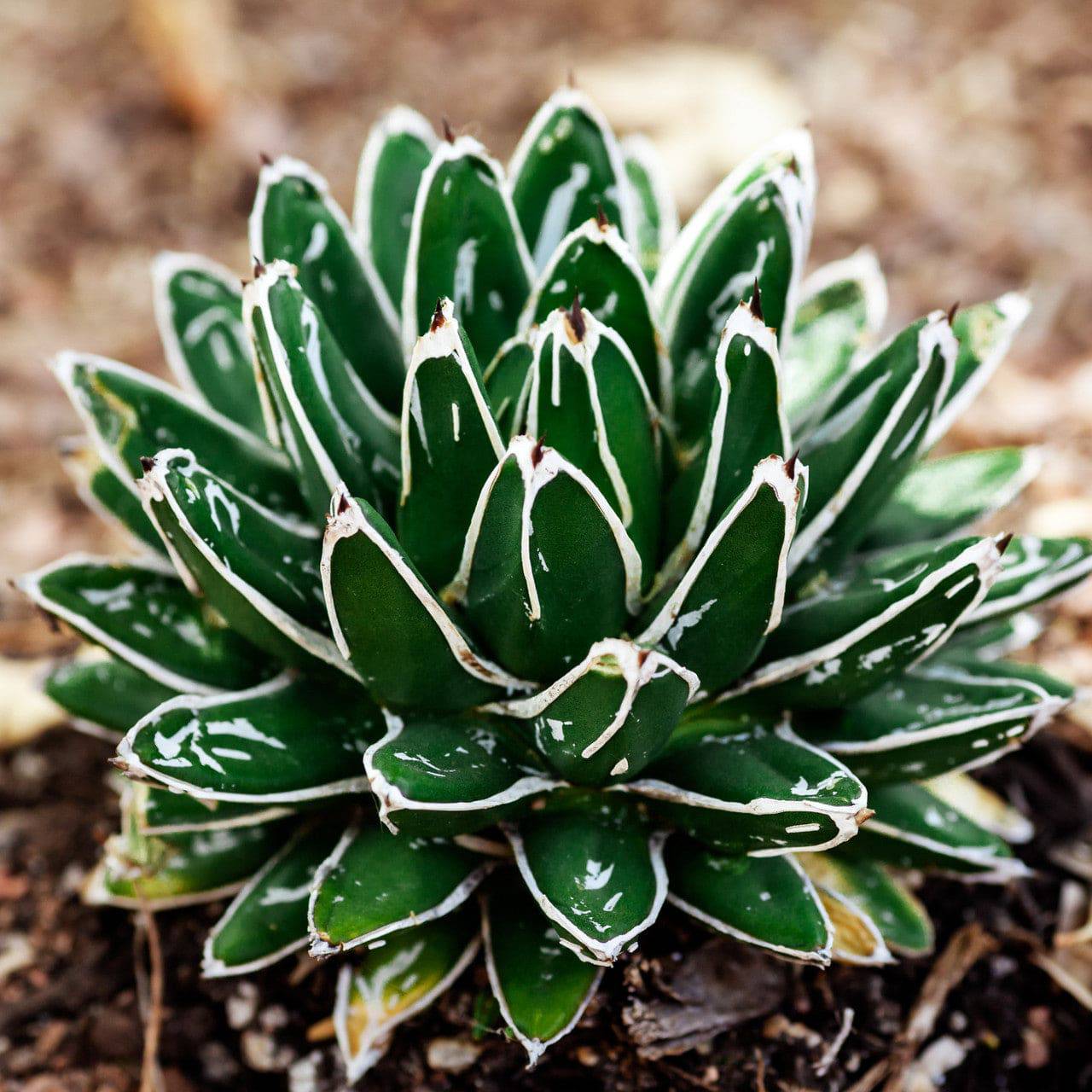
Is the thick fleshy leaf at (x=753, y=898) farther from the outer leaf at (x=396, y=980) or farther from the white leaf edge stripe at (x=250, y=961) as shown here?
the white leaf edge stripe at (x=250, y=961)

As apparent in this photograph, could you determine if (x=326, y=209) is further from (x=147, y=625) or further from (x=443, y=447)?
(x=147, y=625)

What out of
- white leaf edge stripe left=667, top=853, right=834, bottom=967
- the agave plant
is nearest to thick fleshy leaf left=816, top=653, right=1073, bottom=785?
the agave plant

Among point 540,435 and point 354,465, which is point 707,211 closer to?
point 540,435

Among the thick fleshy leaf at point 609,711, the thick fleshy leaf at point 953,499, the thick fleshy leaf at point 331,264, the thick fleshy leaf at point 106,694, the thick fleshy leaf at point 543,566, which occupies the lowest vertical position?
the thick fleshy leaf at point 106,694

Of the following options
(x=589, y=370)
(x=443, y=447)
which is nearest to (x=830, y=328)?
(x=589, y=370)

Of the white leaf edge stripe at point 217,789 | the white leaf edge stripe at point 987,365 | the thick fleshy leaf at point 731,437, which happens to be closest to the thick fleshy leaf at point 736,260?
the thick fleshy leaf at point 731,437

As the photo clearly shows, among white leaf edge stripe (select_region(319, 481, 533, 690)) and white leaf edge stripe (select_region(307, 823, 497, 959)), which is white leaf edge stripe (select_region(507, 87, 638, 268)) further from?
white leaf edge stripe (select_region(307, 823, 497, 959))
